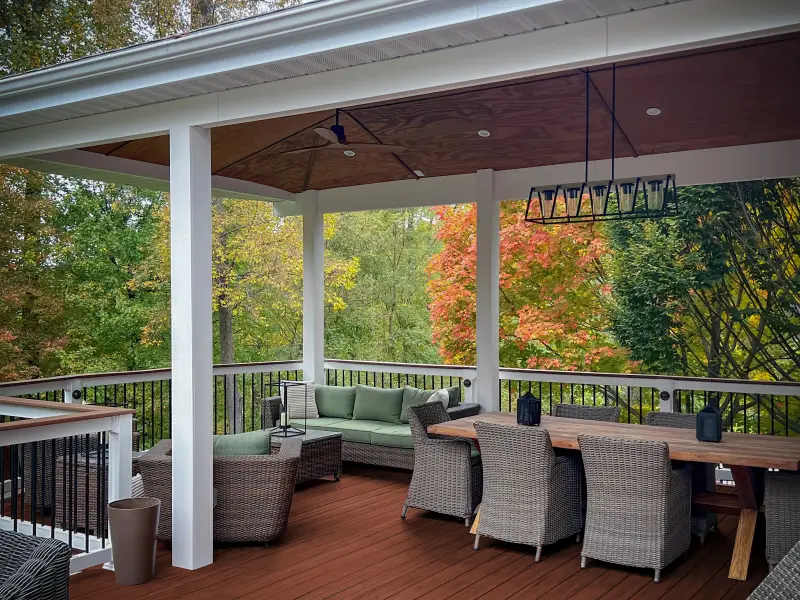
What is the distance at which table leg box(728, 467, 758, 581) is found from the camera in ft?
15.8

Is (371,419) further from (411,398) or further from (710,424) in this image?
(710,424)

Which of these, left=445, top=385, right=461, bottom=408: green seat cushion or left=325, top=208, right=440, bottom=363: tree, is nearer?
left=445, top=385, right=461, bottom=408: green seat cushion

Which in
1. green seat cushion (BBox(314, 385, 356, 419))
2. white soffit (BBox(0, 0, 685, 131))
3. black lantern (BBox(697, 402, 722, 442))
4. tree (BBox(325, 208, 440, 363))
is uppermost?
white soffit (BBox(0, 0, 685, 131))

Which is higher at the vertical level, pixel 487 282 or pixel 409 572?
pixel 487 282

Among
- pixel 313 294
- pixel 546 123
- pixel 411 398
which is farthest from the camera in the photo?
pixel 313 294

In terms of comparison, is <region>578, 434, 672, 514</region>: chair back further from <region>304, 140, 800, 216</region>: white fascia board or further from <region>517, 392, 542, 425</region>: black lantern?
<region>304, 140, 800, 216</region>: white fascia board

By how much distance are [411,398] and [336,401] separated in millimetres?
955

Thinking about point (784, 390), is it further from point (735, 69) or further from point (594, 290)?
point (594, 290)

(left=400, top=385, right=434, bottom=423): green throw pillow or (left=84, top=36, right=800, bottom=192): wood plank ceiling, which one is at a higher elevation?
(left=84, top=36, right=800, bottom=192): wood plank ceiling

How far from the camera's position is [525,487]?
5.17 m

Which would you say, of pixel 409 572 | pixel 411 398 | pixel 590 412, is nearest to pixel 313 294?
pixel 411 398

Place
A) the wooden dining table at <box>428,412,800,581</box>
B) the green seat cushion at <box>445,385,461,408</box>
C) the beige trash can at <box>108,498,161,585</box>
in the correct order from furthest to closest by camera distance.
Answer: the green seat cushion at <box>445,385,461,408</box>, the wooden dining table at <box>428,412,800,581</box>, the beige trash can at <box>108,498,161,585</box>

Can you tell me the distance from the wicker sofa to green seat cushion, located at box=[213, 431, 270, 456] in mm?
2274

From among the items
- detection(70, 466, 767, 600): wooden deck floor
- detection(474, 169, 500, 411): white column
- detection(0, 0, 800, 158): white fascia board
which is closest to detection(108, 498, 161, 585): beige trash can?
detection(70, 466, 767, 600): wooden deck floor
